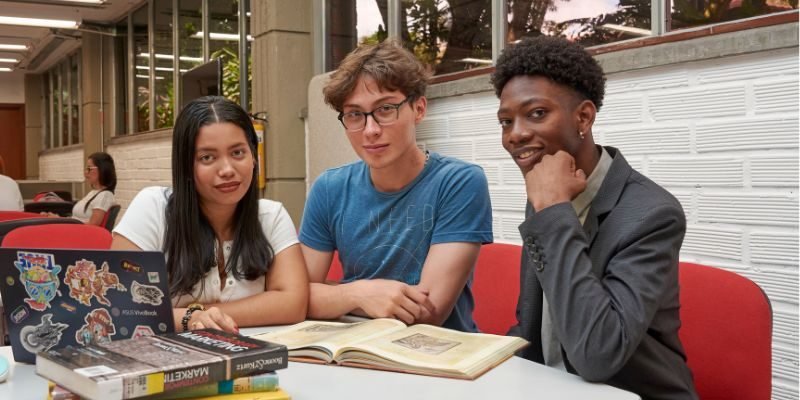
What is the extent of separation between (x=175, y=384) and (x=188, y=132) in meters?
0.94

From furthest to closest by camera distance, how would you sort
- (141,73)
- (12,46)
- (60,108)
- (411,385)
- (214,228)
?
(60,108), (12,46), (141,73), (214,228), (411,385)

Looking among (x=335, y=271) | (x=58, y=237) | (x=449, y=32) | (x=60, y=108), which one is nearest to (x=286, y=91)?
(x=449, y=32)

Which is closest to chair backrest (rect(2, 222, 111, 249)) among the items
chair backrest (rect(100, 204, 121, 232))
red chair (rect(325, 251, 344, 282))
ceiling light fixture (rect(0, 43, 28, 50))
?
red chair (rect(325, 251, 344, 282))

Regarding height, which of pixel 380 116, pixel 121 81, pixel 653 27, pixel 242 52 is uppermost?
pixel 121 81

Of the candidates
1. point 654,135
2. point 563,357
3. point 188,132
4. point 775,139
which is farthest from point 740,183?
point 188,132

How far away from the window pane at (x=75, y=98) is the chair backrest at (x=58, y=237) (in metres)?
9.69

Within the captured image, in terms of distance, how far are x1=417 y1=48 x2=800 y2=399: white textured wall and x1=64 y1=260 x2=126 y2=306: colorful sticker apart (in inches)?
68.4

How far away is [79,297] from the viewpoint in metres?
1.23

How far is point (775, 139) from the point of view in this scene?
1997 millimetres

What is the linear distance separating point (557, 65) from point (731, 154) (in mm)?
1029

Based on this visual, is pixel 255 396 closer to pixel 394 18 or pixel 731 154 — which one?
pixel 731 154

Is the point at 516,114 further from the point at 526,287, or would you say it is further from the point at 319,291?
the point at 319,291

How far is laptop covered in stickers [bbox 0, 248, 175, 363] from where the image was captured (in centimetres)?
121

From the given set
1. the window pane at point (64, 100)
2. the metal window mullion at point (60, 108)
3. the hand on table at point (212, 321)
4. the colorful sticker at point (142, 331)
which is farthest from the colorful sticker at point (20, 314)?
the metal window mullion at point (60, 108)
